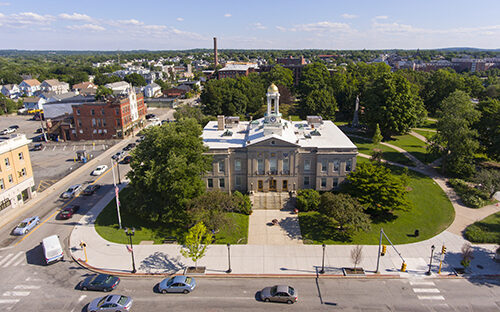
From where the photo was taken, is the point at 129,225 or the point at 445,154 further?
the point at 445,154

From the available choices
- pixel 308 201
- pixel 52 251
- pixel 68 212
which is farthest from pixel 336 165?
pixel 68 212

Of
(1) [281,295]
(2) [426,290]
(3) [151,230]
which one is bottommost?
(2) [426,290]

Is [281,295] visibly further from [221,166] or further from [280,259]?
[221,166]

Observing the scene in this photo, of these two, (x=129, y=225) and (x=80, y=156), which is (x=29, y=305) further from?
(x=80, y=156)

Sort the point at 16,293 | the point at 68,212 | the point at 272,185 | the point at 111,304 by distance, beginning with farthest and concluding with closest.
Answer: the point at 272,185
the point at 68,212
the point at 16,293
the point at 111,304

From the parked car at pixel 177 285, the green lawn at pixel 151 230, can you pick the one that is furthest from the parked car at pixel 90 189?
the parked car at pixel 177 285

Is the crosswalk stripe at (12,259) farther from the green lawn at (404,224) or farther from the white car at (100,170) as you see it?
the green lawn at (404,224)

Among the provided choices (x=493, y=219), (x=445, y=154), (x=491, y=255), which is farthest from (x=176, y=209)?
(x=445, y=154)
